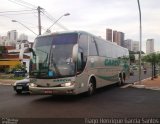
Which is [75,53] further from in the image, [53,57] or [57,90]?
[57,90]

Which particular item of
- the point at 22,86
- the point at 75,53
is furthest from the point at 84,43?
the point at 22,86

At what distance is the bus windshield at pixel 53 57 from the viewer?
14.8m

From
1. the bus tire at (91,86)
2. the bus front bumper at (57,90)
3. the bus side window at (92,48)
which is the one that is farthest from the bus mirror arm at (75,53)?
the bus tire at (91,86)

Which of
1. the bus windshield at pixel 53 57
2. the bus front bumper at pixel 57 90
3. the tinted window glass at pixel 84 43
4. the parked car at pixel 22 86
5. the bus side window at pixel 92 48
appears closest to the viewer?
the bus front bumper at pixel 57 90

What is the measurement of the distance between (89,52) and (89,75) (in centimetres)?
119

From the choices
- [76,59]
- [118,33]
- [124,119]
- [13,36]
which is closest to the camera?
[124,119]

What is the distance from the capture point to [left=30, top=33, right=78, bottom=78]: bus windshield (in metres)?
14.8

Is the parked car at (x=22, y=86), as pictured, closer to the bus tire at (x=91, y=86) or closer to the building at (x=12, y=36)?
the bus tire at (x=91, y=86)

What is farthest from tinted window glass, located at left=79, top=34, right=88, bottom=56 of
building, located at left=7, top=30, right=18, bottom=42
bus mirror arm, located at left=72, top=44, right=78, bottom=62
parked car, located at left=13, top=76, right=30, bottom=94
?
building, located at left=7, top=30, right=18, bottom=42

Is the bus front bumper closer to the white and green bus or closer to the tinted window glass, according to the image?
the white and green bus

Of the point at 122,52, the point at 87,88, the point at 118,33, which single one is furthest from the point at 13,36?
the point at 87,88

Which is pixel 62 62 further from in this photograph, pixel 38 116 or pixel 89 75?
pixel 38 116

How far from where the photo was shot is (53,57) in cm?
1502

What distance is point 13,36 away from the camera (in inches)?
6048
